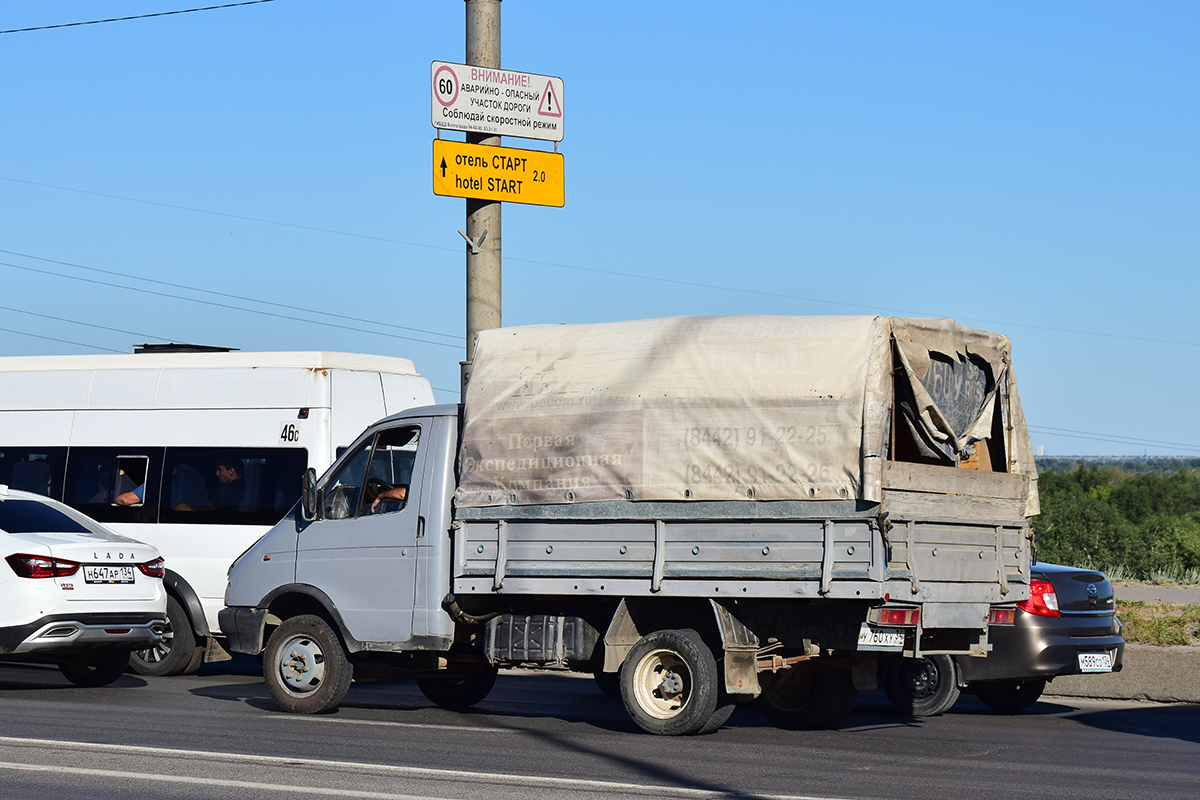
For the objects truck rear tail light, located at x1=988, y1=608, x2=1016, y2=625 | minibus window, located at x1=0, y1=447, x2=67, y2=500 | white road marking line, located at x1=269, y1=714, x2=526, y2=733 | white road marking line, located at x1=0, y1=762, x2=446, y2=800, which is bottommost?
white road marking line, located at x1=269, y1=714, x2=526, y2=733

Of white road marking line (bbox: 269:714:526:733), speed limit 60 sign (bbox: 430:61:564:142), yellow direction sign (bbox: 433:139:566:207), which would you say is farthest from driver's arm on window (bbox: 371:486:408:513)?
speed limit 60 sign (bbox: 430:61:564:142)

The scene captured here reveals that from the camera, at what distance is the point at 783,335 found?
9953mm

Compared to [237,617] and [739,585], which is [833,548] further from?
[237,617]

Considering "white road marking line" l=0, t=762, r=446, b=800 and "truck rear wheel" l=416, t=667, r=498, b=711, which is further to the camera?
"truck rear wheel" l=416, t=667, r=498, b=711

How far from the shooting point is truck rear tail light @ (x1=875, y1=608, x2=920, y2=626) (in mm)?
9406

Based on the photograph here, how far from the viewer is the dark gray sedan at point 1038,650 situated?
36.6 ft

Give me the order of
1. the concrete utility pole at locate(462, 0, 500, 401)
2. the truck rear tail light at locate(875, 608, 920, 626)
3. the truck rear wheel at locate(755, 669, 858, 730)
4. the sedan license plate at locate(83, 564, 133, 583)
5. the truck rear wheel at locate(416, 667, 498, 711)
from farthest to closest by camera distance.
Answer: the concrete utility pole at locate(462, 0, 500, 401) < the sedan license plate at locate(83, 564, 133, 583) < the truck rear wheel at locate(416, 667, 498, 711) < the truck rear wheel at locate(755, 669, 858, 730) < the truck rear tail light at locate(875, 608, 920, 626)

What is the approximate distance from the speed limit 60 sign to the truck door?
365cm

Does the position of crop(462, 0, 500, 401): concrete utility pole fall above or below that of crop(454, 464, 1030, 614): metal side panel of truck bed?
above

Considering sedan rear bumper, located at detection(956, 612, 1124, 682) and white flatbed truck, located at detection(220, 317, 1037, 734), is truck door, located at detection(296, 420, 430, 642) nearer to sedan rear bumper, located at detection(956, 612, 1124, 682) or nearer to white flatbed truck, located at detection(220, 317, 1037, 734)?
white flatbed truck, located at detection(220, 317, 1037, 734)

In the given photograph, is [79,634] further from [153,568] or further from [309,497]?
[309,497]

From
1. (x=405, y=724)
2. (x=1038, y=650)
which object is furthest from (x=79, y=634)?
(x=1038, y=650)

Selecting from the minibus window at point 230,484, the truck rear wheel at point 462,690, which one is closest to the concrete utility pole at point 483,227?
the minibus window at point 230,484

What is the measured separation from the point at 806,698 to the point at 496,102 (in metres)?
6.11
